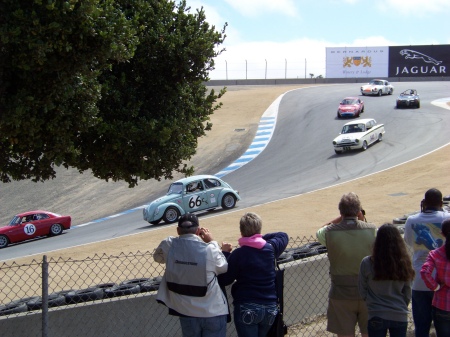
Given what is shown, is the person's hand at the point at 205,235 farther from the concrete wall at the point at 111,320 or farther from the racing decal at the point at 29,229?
the racing decal at the point at 29,229

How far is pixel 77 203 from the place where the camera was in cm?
2998

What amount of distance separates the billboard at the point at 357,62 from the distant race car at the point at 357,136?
34.9 meters

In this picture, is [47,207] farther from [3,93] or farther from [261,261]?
[261,261]

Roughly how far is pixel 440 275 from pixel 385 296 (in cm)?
50

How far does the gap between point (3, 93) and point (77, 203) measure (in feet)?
78.5

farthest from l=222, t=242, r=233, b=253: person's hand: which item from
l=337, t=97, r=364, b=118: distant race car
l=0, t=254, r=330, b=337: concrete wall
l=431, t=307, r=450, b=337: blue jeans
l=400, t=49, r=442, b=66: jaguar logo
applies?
l=400, t=49, r=442, b=66: jaguar logo

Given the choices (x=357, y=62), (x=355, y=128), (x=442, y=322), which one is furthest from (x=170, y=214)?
(x=357, y=62)

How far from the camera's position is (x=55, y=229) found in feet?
79.3

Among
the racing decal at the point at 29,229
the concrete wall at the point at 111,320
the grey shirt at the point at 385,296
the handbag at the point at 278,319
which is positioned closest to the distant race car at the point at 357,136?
the racing decal at the point at 29,229

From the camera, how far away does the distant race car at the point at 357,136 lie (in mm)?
31406

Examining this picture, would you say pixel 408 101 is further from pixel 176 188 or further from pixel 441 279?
pixel 441 279

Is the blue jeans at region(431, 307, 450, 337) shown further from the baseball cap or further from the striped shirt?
the baseball cap

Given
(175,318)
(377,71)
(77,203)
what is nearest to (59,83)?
(175,318)

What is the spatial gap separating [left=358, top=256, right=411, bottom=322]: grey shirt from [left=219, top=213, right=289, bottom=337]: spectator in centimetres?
80
